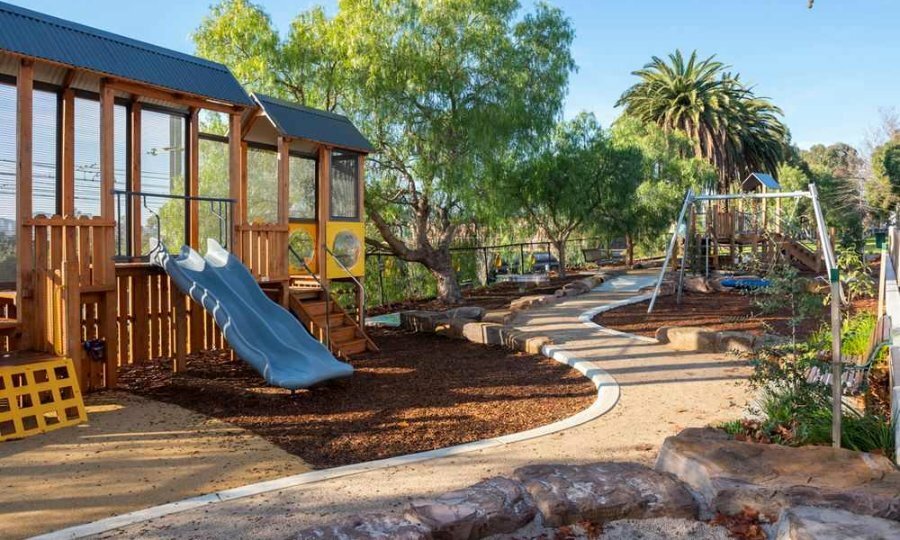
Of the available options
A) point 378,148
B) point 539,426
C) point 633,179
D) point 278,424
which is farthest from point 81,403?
point 633,179

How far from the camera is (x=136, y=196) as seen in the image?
8656mm

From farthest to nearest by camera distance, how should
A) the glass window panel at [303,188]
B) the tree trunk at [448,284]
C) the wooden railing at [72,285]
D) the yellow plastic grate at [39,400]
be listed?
1. the tree trunk at [448,284]
2. the glass window panel at [303,188]
3. the wooden railing at [72,285]
4. the yellow plastic grate at [39,400]

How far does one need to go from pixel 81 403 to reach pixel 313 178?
5835 millimetres

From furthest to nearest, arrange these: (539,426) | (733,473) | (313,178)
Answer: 1. (313,178)
2. (539,426)
3. (733,473)

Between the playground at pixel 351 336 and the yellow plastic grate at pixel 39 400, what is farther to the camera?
the yellow plastic grate at pixel 39 400

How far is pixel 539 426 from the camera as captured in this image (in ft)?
18.4

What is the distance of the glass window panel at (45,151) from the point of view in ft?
25.1

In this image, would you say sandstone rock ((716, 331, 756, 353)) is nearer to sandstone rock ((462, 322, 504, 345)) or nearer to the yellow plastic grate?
sandstone rock ((462, 322, 504, 345))

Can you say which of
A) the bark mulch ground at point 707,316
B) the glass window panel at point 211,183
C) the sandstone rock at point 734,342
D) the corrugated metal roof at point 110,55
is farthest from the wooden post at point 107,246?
the bark mulch ground at point 707,316

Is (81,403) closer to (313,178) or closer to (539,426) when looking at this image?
(539,426)

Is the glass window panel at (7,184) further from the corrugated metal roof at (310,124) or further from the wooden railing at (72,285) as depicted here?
the corrugated metal roof at (310,124)

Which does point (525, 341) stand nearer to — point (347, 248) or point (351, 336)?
point (351, 336)

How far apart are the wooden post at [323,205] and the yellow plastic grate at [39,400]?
4516 millimetres

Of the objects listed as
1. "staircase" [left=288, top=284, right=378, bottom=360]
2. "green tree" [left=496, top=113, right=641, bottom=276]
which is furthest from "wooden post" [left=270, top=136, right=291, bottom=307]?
"green tree" [left=496, top=113, right=641, bottom=276]
